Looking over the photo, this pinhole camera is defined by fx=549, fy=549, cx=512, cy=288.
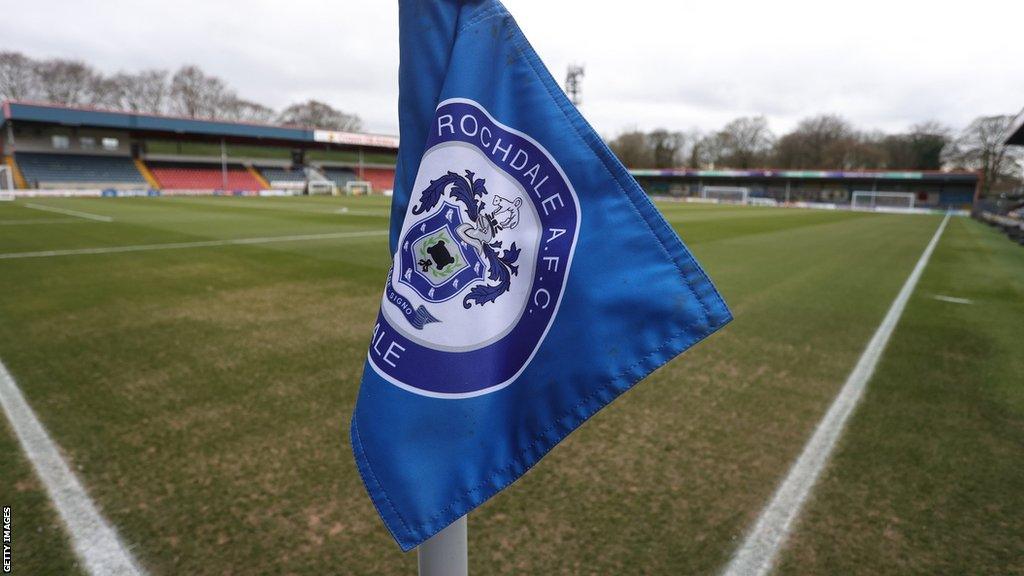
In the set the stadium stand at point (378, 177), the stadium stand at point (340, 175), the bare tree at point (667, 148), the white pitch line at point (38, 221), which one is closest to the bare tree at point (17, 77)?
the stadium stand at point (340, 175)

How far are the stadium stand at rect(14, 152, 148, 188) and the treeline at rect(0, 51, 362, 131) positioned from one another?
44.4 feet

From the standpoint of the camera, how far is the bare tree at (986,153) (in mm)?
56287

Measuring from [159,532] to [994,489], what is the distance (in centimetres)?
396

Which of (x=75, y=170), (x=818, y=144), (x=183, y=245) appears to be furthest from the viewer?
(x=818, y=144)

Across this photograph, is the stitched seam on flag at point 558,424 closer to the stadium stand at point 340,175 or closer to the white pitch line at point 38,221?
the white pitch line at point 38,221

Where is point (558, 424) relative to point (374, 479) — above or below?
above

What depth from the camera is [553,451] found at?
320 cm

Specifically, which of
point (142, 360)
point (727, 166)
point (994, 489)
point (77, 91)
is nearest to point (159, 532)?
point (142, 360)

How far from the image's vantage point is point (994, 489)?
2787 mm

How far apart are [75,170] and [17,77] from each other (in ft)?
54.8

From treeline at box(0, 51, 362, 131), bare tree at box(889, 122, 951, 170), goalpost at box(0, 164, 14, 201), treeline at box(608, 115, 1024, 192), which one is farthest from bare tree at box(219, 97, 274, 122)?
bare tree at box(889, 122, 951, 170)

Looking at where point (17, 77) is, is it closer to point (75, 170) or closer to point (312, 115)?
point (75, 170)

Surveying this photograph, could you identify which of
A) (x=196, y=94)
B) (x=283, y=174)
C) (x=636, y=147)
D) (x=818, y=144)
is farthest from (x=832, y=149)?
(x=196, y=94)

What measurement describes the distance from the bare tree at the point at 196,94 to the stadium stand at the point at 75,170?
17738 mm
